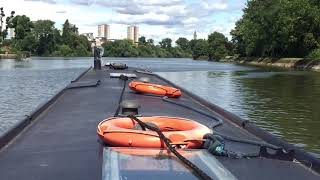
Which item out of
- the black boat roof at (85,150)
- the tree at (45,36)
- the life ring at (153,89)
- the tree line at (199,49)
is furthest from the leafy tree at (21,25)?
the black boat roof at (85,150)

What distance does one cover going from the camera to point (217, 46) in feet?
489

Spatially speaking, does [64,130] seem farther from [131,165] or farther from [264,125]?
[264,125]

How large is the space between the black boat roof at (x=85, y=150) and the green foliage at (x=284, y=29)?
61489mm

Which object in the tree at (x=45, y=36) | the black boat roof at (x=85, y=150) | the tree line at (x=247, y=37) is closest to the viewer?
the black boat roof at (x=85, y=150)

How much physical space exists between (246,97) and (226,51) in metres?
120

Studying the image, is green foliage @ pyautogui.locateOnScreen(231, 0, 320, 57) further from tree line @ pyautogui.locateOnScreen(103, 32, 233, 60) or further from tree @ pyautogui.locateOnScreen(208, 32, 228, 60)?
tree line @ pyautogui.locateOnScreen(103, 32, 233, 60)

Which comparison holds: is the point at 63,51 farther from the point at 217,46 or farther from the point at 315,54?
the point at 315,54

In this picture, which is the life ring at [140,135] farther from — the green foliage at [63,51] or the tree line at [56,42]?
the green foliage at [63,51]

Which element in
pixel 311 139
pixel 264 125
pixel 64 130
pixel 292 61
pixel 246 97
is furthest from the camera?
pixel 292 61

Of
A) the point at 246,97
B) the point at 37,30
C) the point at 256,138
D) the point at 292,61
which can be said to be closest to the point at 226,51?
the point at 37,30

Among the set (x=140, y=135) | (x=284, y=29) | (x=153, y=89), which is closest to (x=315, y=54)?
(x=284, y=29)

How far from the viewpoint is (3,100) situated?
2256 centimetres

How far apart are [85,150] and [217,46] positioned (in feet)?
475

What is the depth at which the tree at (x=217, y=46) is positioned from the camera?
466ft
